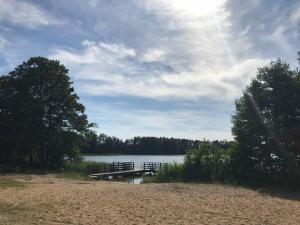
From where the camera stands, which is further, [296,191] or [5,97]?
[5,97]

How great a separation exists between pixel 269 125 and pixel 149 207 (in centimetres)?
1307

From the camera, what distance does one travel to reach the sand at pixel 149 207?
12.8 m

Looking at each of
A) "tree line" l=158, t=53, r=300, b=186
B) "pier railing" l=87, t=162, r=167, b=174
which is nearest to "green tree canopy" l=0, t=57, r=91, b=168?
"pier railing" l=87, t=162, r=167, b=174

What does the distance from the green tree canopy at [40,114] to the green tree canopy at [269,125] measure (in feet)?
64.0

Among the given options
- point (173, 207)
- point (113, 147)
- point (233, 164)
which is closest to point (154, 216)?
point (173, 207)

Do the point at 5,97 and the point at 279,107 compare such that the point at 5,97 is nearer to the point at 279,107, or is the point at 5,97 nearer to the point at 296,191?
the point at 279,107

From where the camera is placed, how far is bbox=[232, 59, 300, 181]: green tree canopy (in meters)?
25.8

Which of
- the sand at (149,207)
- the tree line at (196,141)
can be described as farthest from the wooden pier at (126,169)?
the sand at (149,207)

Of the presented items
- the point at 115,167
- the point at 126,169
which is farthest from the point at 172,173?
the point at 126,169

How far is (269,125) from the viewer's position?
26.2m

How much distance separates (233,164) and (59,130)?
19.9 meters

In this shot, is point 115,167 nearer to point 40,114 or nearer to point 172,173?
point 40,114

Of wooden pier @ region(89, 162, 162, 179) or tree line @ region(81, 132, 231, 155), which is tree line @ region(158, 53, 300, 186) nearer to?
wooden pier @ region(89, 162, 162, 179)

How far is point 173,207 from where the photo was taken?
15516 millimetres
